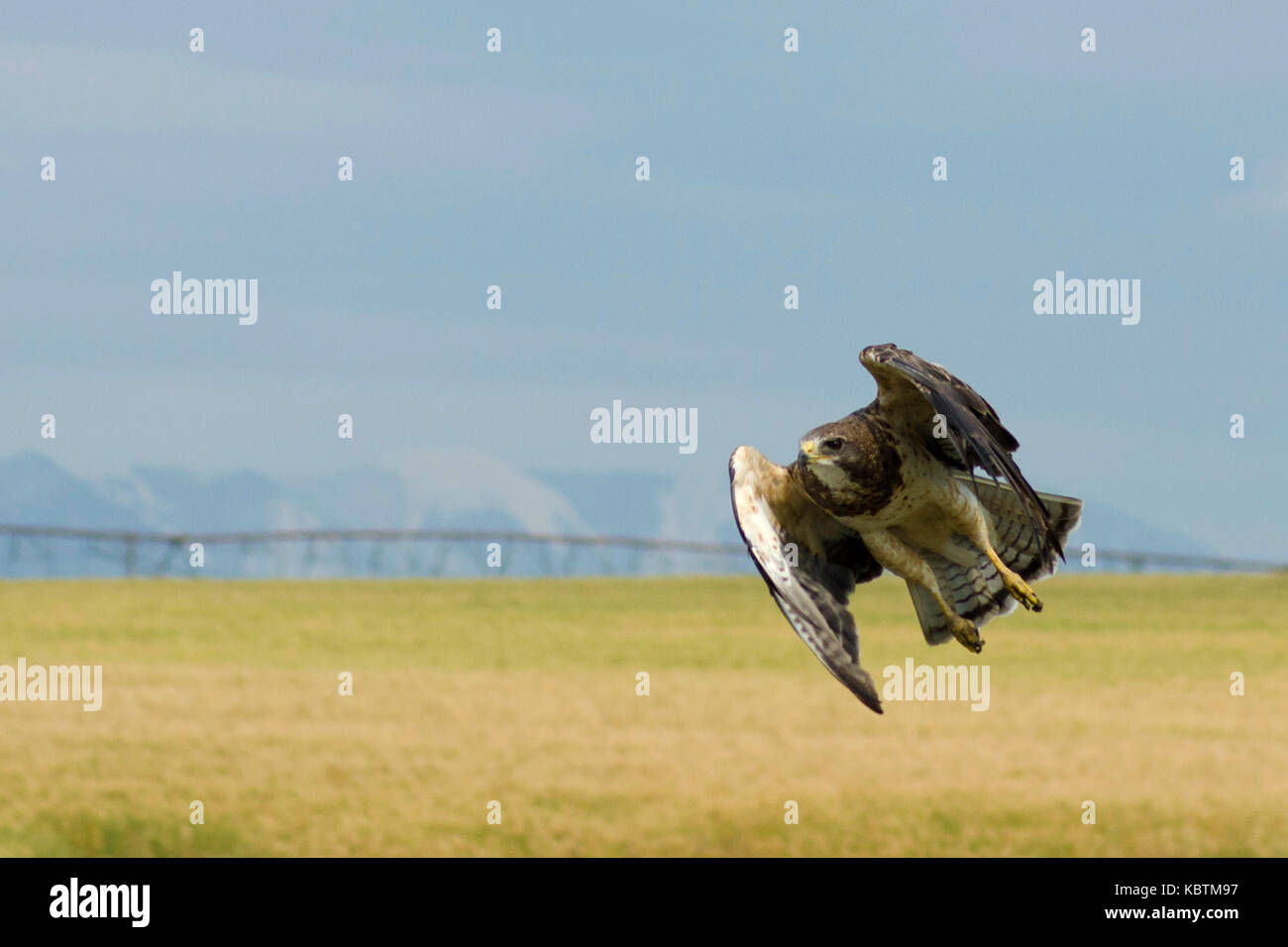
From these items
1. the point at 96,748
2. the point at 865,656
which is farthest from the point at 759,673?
the point at 96,748

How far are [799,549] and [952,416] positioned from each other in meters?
1.29

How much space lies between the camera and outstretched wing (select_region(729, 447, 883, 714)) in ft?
23.0

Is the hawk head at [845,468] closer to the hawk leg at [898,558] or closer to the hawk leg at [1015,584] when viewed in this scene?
the hawk leg at [898,558]

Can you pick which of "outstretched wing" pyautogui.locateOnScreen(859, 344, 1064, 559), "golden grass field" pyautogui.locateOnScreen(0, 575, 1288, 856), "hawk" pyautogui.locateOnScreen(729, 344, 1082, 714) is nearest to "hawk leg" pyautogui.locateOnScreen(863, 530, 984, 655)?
"hawk" pyautogui.locateOnScreen(729, 344, 1082, 714)

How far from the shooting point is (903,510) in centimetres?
740

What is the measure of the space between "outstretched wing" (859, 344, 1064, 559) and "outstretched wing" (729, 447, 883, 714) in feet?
2.19

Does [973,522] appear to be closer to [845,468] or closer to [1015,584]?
[1015,584]

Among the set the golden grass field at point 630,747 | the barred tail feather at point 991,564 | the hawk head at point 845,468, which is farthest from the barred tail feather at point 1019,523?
the golden grass field at point 630,747

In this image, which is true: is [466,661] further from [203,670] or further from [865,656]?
[865,656]

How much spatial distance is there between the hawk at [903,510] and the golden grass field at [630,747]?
18.5 m

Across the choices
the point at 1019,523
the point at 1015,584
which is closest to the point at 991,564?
the point at 1019,523

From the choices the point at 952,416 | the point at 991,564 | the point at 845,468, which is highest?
the point at 952,416

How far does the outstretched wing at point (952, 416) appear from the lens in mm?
6734

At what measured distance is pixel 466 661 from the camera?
1761 inches
